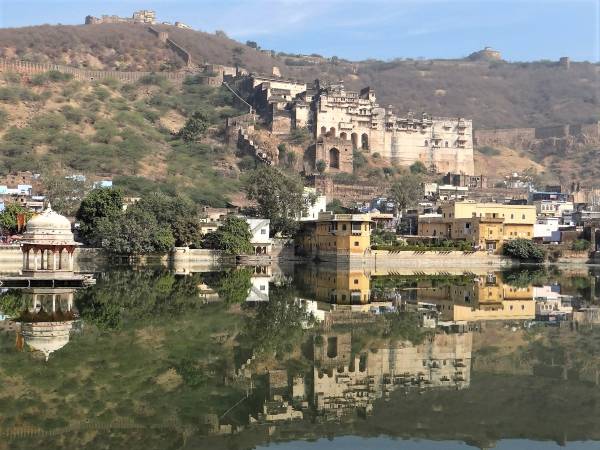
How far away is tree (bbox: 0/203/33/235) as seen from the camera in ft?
146

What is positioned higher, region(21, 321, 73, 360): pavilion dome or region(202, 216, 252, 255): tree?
region(202, 216, 252, 255): tree

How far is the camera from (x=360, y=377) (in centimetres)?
1397

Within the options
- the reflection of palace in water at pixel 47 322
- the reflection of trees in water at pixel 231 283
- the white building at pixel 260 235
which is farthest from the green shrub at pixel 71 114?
the reflection of palace in water at pixel 47 322

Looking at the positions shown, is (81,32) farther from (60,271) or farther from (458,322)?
(458,322)

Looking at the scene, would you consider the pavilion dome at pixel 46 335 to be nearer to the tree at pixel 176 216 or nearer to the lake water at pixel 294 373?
the lake water at pixel 294 373

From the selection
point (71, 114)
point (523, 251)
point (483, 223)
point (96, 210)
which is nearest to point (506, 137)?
point (71, 114)

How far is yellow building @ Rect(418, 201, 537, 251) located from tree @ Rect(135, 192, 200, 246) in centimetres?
1499

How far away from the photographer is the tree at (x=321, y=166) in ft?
218

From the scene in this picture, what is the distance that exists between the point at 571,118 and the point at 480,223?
282 feet

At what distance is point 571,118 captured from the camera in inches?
5059

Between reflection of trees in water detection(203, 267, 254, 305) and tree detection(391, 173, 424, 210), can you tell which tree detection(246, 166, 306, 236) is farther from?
tree detection(391, 173, 424, 210)

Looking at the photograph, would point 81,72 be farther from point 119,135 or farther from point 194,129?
point 194,129

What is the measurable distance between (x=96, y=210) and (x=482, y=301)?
24542 mm

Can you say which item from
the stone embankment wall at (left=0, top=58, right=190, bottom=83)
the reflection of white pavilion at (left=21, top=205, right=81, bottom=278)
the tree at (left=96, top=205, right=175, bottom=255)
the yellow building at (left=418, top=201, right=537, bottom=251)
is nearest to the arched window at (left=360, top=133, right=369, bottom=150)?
the yellow building at (left=418, top=201, right=537, bottom=251)
